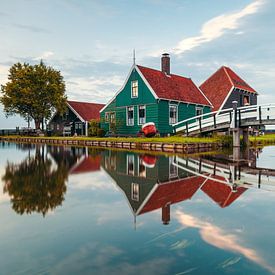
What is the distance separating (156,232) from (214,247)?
943 mm

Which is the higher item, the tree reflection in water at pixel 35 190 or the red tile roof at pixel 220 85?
the red tile roof at pixel 220 85

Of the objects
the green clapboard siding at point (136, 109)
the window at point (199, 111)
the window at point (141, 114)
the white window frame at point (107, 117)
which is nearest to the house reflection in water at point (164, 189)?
the green clapboard siding at point (136, 109)

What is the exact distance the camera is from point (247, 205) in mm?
6117

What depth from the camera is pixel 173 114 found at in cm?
2944

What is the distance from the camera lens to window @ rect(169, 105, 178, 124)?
95.1 feet

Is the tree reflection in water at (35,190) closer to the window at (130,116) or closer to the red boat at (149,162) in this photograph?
the red boat at (149,162)

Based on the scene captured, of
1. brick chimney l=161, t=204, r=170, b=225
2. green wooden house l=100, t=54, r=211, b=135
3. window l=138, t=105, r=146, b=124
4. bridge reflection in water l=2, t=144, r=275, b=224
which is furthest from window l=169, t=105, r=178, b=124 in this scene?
brick chimney l=161, t=204, r=170, b=225

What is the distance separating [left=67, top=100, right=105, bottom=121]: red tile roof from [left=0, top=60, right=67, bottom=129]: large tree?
1896mm

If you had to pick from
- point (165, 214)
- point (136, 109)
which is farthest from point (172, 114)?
point (165, 214)

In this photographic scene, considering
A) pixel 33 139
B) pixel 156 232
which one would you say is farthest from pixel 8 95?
pixel 156 232

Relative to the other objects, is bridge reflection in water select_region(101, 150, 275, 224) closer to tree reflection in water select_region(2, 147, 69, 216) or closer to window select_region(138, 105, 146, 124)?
tree reflection in water select_region(2, 147, 69, 216)

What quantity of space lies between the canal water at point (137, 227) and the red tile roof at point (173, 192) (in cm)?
2

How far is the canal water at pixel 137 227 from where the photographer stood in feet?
11.4

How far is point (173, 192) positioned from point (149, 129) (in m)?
19.3
